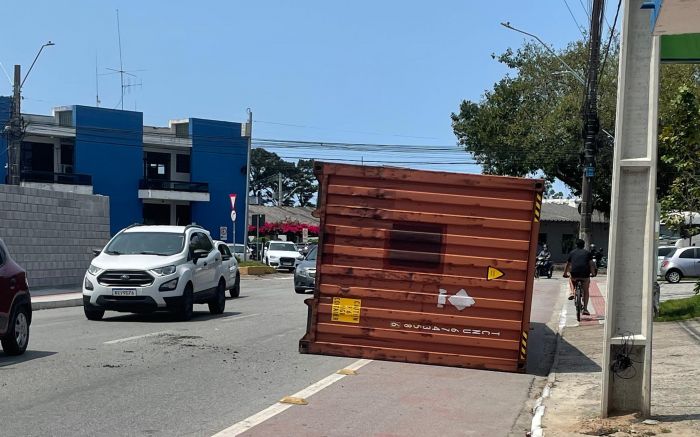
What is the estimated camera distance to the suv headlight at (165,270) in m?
16.3

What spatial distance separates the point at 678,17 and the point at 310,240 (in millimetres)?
60297

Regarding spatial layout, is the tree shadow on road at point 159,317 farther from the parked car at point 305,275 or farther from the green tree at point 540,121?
the green tree at point 540,121

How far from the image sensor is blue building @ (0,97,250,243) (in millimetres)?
47156

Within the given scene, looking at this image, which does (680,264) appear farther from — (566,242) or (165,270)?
(566,242)

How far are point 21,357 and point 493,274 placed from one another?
639 cm

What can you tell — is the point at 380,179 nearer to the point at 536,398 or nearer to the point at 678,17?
the point at 536,398

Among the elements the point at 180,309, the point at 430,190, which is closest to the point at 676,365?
the point at 430,190

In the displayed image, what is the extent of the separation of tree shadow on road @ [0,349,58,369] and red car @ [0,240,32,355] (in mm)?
100

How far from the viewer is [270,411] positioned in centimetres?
844

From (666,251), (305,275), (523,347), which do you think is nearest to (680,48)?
(523,347)

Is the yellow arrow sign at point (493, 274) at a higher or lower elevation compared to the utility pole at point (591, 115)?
lower

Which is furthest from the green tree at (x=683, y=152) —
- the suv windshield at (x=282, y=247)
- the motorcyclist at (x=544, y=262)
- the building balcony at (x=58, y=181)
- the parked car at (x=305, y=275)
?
the building balcony at (x=58, y=181)

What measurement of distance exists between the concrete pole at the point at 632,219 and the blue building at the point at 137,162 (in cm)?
3623

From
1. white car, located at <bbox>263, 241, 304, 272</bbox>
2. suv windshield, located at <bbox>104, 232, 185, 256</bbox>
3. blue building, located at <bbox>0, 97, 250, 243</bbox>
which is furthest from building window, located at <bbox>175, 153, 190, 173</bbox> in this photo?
suv windshield, located at <bbox>104, 232, 185, 256</bbox>
